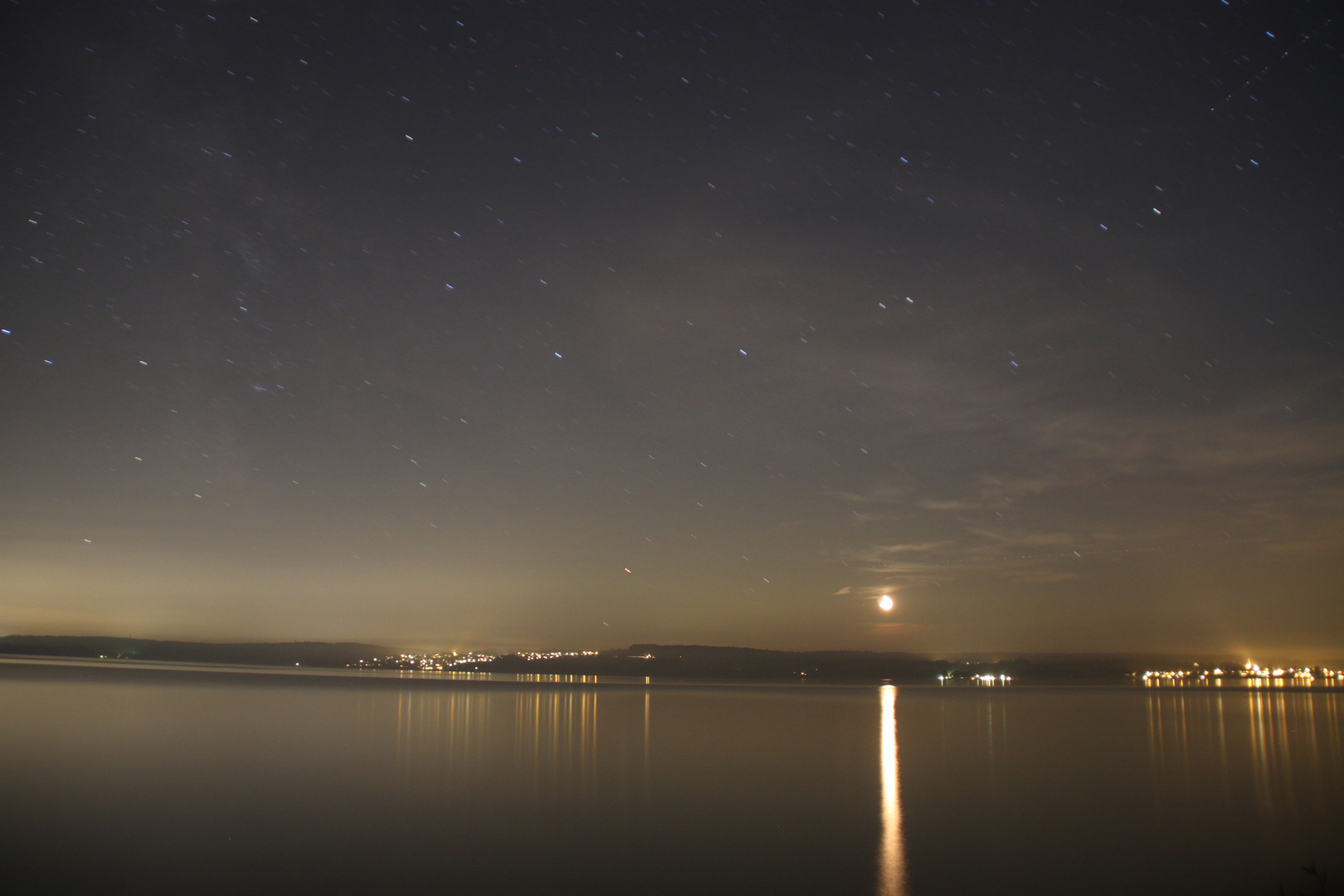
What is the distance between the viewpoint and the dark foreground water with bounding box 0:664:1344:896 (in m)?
11.3

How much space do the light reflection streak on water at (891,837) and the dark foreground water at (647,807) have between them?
0.06 m

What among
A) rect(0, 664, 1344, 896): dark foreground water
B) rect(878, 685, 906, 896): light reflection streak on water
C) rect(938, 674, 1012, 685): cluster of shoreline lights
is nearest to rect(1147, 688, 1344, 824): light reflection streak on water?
rect(0, 664, 1344, 896): dark foreground water

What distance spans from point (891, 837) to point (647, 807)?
440 cm

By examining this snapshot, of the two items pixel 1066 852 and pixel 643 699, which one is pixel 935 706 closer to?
pixel 643 699

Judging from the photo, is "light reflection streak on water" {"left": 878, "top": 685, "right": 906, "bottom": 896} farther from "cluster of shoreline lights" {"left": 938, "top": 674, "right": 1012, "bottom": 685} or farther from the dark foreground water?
"cluster of shoreline lights" {"left": 938, "top": 674, "right": 1012, "bottom": 685}

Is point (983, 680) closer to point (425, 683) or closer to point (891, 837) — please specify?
point (425, 683)

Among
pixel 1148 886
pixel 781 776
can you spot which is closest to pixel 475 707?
pixel 781 776

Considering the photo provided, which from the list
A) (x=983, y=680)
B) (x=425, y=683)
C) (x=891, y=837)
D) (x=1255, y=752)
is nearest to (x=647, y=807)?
(x=891, y=837)

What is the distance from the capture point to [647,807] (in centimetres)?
1562

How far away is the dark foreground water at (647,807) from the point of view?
11.3 m

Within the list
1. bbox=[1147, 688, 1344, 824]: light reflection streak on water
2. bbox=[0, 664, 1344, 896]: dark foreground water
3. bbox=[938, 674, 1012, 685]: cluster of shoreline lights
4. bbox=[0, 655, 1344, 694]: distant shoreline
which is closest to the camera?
bbox=[0, 664, 1344, 896]: dark foreground water

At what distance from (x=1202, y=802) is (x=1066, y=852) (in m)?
6.21

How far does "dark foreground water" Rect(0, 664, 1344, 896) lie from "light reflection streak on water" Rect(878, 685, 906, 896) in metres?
0.06

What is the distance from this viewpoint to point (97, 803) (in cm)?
1515
